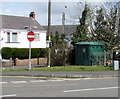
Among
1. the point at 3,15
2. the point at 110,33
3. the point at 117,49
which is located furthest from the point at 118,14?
the point at 3,15

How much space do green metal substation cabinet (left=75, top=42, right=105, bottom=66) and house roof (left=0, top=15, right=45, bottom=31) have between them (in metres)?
18.9

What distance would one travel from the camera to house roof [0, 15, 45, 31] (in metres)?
44.1

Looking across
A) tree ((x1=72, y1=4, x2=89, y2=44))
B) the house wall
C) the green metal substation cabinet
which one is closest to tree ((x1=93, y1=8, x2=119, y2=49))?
tree ((x1=72, y1=4, x2=89, y2=44))

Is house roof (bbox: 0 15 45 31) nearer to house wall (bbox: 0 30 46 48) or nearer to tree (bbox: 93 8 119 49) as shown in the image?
house wall (bbox: 0 30 46 48)

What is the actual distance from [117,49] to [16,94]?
61.2ft

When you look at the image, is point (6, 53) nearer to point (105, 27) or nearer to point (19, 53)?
point (19, 53)

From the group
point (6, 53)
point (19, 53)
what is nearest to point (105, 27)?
point (19, 53)

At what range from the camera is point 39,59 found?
36.4 meters

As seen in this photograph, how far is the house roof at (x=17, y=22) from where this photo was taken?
1738 inches

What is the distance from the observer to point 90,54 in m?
26.6

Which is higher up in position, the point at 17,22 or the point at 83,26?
the point at 17,22

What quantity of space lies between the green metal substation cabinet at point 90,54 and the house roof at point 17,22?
1890 cm

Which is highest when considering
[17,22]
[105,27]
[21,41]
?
[17,22]

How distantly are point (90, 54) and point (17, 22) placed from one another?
75.4ft
